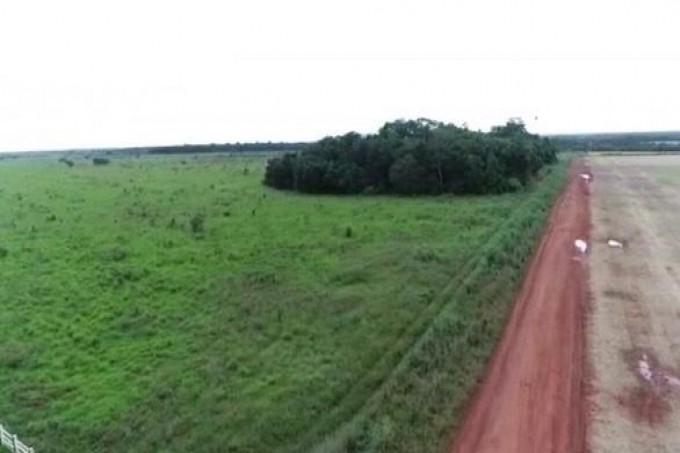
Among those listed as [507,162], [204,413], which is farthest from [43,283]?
[507,162]

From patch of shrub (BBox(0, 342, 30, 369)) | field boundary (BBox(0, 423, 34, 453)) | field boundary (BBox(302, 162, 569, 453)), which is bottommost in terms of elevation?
field boundary (BBox(0, 423, 34, 453))

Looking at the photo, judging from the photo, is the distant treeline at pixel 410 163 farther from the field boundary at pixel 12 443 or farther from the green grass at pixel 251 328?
the field boundary at pixel 12 443

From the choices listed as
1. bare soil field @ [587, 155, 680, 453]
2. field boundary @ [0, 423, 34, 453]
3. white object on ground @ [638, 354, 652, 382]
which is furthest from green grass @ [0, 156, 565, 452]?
white object on ground @ [638, 354, 652, 382]

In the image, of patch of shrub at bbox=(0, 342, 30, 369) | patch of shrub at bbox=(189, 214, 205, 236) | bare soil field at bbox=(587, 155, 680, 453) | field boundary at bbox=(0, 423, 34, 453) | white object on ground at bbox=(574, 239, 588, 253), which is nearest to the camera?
bare soil field at bbox=(587, 155, 680, 453)

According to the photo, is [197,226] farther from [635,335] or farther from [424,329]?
[635,335]

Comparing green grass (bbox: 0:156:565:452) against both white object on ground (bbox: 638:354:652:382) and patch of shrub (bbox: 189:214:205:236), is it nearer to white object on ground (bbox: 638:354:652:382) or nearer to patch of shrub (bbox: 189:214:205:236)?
patch of shrub (bbox: 189:214:205:236)

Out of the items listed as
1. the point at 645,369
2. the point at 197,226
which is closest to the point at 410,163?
the point at 197,226
